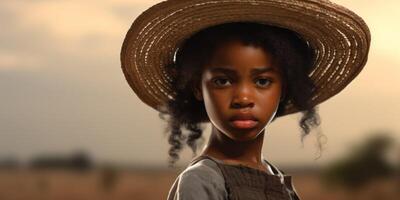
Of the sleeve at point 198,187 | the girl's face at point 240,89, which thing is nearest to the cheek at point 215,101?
the girl's face at point 240,89

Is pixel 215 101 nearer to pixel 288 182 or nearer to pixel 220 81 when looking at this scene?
pixel 220 81

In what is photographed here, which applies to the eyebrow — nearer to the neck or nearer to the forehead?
the forehead

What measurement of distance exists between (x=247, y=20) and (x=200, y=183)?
292mm

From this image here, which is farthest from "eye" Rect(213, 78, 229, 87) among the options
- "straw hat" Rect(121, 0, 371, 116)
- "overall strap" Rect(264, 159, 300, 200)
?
"overall strap" Rect(264, 159, 300, 200)

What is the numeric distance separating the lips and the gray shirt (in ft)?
0.26

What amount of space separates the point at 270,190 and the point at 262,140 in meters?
0.11

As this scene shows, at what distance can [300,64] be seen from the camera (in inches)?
66.0

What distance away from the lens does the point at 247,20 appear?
1.61 metres

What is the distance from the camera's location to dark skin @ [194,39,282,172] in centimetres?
155

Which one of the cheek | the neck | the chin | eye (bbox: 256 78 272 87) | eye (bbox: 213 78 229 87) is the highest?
eye (bbox: 213 78 229 87)

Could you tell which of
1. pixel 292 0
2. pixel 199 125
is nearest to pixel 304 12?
pixel 292 0

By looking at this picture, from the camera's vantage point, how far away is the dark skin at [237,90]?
5.09ft

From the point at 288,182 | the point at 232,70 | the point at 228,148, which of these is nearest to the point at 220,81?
the point at 232,70

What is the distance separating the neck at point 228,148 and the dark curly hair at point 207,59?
93mm
